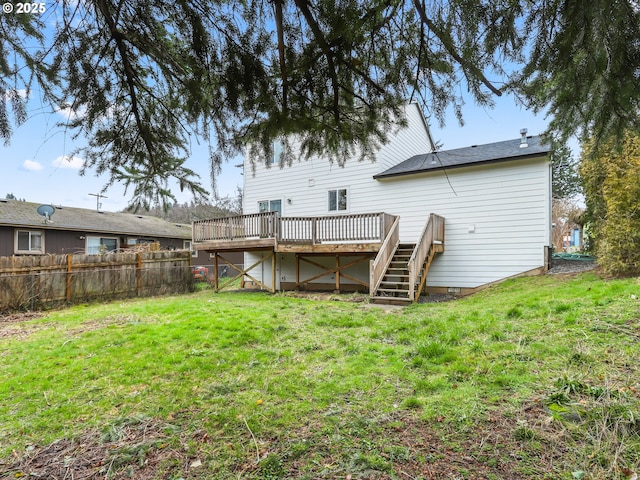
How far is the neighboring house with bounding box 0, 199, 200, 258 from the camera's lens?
523 inches

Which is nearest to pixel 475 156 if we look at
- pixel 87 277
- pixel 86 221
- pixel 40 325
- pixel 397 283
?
pixel 397 283

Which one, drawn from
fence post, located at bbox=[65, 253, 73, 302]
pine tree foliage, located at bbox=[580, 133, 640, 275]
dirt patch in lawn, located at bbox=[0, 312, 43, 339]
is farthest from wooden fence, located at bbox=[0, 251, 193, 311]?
pine tree foliage, located at bbox=[580, 133, 640, 275]

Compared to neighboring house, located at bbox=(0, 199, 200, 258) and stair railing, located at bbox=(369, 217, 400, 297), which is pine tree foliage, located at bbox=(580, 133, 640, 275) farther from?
neighboring house, located at bbox=(0, 199, 200, 258)

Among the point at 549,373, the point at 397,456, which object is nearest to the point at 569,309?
the point at 549,373

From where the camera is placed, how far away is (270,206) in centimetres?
1360

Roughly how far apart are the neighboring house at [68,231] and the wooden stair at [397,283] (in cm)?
1298

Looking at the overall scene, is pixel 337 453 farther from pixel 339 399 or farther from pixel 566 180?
pixel 566 180

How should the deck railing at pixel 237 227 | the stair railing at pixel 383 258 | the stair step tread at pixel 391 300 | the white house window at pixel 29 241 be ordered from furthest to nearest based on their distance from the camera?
the white house window at pixel 29 241, the deck railing at pixel 237 227, the stair railing at pixel 383 258, the stair step tread at pixel 391 300

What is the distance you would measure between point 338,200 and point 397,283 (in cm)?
493

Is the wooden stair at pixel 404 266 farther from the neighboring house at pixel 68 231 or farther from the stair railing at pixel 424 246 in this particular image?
the neighboring house at pixel 68 231

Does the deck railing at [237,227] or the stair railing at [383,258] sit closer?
the stair railing at [383,258]

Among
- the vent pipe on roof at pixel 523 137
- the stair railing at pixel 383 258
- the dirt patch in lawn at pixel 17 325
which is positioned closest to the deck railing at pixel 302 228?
the stair railing at pixel 383 258

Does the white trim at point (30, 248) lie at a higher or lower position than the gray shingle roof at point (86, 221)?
lower

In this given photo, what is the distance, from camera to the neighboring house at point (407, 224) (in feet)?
30.5
